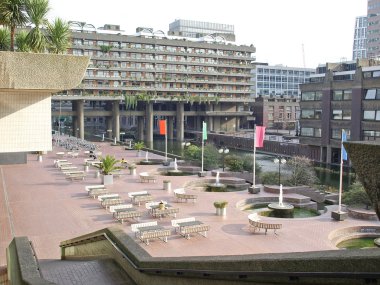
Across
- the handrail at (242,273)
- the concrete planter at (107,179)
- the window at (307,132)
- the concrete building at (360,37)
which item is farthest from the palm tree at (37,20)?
the concrete building at (360,37)

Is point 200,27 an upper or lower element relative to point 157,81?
upper

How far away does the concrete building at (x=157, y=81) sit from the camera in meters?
85.0

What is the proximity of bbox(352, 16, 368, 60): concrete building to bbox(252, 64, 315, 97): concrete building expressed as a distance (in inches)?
1436

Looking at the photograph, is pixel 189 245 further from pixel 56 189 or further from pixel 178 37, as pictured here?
pixel 178 37

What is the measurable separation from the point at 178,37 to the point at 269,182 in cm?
6603

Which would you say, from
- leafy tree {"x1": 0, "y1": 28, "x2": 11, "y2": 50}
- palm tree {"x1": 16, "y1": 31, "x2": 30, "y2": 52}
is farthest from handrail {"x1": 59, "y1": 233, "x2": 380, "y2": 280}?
leafy tree {"x1": 0, "y1": 28, "x2": 11, "y2": 50}

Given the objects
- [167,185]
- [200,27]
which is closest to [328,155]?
[167,185]

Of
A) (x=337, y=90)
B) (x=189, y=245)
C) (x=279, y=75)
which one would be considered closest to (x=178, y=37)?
(x=337, y=90)

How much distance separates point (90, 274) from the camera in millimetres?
11383

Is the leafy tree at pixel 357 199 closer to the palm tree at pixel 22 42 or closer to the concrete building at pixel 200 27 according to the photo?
the palm tree at pixel 22 42

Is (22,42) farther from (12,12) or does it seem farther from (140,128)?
(140,128)

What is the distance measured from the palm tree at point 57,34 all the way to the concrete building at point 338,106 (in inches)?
1930

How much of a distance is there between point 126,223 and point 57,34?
39.2ft

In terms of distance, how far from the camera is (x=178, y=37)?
95.0 meters
